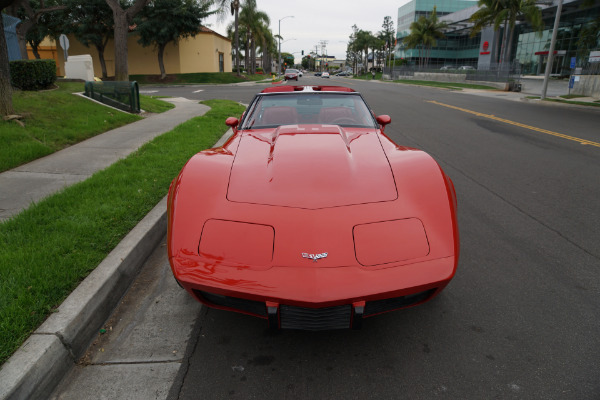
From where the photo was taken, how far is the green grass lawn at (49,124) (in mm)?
6625

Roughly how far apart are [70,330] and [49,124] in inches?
287

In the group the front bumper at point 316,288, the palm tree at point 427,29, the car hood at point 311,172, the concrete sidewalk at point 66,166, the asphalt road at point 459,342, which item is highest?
the palm tree at point 427,29

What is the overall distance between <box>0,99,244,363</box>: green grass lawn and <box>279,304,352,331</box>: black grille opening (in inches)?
56.7

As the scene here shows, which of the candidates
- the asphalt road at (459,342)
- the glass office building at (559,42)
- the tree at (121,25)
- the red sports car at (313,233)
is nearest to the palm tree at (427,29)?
the glass office building at (559,42)

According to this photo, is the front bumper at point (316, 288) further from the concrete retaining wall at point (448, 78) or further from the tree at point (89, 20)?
the tree at point (89, 20)

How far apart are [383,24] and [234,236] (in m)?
105

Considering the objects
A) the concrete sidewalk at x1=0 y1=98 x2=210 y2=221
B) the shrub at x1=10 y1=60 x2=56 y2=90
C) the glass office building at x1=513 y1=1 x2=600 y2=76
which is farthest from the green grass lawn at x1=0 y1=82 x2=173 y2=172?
the glass office building at x1=513 y1=1 x2=600 y2=76

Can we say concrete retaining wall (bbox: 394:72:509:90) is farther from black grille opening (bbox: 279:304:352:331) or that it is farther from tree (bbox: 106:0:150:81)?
black grille opening (bbox: 279:304:352:331)

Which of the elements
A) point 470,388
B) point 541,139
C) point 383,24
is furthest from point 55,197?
point 383,24

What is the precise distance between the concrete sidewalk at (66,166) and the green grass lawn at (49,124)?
0.20m

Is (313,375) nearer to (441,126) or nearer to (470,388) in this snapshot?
(470,388)

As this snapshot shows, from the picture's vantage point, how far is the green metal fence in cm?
1163

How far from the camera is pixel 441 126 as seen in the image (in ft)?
37.9

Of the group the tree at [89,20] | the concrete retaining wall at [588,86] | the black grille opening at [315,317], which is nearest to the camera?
the black grille opening at [315,317]
